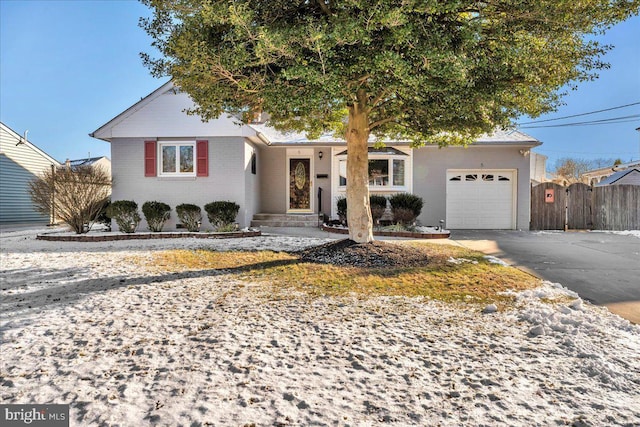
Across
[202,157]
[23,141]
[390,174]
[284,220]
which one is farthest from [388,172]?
[23,141]

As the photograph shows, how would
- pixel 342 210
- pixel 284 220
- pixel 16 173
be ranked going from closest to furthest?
pixel 342 210 → pixel 284 220 → pixel 16 173

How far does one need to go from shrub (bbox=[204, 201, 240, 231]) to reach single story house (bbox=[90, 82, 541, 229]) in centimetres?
58

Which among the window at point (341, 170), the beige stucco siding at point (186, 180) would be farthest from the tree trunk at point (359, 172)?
the window at point (341, 170)

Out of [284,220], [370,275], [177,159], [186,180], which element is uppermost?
[177,159]

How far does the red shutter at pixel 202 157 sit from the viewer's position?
37.1 feet

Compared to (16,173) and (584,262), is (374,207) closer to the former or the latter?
(584,262)

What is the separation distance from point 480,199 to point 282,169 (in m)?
7.53

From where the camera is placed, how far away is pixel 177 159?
37.9 ft

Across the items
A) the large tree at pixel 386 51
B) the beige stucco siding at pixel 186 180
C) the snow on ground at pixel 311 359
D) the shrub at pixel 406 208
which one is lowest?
the snow on ground at pixel 311 359

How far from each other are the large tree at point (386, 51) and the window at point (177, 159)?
5.46 meters

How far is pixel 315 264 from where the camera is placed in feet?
19.9

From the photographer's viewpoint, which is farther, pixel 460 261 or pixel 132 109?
pixel 132 109

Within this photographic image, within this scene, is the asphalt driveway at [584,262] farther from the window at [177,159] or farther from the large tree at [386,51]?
the window at [177,159]

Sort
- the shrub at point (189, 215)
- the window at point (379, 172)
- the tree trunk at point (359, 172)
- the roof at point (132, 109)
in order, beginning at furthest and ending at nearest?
the window at point (379, 172), the roof at point (132, 109), the shrub at point (189, 215), the tree trunk at point (359, 172)
